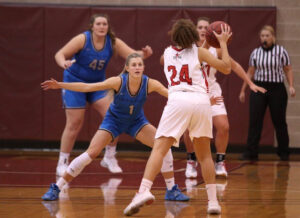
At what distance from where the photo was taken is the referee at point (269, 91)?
10266mm

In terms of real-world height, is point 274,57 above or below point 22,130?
above

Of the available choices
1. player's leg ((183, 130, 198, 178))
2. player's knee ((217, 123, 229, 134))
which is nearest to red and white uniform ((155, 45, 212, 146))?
player's knee ((217, 123, 229, 134))

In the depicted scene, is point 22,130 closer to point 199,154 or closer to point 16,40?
point 16,40

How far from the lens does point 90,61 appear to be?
26.6 ft

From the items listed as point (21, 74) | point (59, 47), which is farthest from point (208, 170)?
point (21, 74)

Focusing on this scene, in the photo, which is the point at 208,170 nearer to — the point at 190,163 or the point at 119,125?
the point at 119,125

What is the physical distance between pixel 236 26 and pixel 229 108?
132 cm

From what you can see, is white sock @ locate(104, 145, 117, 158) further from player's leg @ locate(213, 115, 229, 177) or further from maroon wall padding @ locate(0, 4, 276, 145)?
maroon wall padding @ locate(0, 4, 276, 145)

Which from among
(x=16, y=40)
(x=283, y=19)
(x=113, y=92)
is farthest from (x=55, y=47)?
(x=113, y=92)

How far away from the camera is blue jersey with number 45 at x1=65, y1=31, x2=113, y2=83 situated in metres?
8.08

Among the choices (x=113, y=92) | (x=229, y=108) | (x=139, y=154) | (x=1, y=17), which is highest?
(x=1, y=17)

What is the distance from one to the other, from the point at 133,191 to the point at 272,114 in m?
4.16

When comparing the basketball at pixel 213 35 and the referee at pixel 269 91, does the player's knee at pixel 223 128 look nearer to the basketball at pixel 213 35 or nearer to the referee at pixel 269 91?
the basketball at pixel 213 35

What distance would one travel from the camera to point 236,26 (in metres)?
11.0
